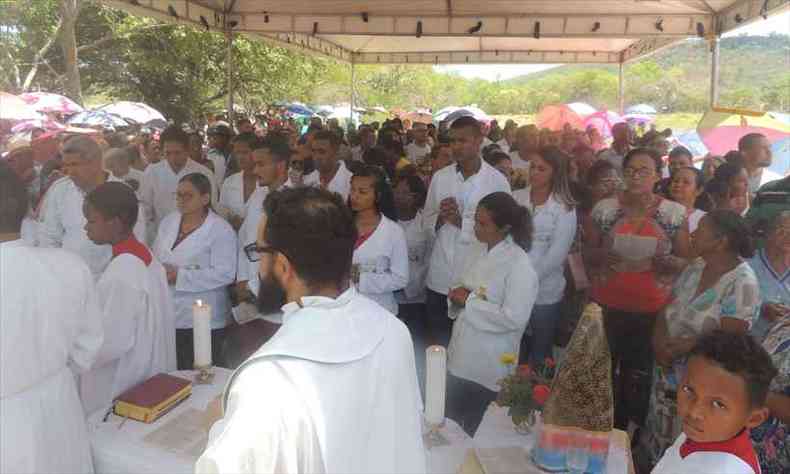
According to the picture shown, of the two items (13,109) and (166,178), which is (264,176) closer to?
(166,178)

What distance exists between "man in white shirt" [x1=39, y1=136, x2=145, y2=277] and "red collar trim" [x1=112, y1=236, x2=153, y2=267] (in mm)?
1070

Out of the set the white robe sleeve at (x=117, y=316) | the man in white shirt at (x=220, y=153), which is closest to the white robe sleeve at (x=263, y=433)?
the white robe sleeve at (x=117, y=316)

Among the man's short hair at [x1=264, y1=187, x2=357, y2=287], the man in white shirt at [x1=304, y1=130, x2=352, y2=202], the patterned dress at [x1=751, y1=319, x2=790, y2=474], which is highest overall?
the man in white shirt at [x1=304, y1=130, x2=352, y2=202]

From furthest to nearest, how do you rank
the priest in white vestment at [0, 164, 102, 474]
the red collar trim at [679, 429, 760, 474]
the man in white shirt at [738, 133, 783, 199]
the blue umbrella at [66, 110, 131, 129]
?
1. the blue umbrella at [66, 110, 131, 129]
2. the man in white shirt at [738, 133, 783, 199]
3. the priest in white vestment at [0, 164, 102, 474]
4. the red collar trim at [679, 429, 760, 474]

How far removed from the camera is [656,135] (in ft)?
24.8

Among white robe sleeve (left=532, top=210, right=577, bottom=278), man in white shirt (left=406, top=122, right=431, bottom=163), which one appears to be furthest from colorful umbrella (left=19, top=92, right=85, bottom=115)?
white robe sleeve (left=532, top=210, right=577, bottom=278)

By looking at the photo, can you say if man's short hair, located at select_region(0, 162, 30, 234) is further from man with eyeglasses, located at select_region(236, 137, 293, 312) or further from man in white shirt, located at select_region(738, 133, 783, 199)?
man in white shirt, located at select_region(738, 133, 783, 199)

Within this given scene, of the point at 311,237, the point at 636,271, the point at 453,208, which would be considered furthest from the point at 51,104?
the point at 311,237

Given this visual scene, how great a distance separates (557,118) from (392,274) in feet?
34.5

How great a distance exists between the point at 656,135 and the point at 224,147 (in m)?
4.92

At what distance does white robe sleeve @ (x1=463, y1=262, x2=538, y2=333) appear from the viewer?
291 cm

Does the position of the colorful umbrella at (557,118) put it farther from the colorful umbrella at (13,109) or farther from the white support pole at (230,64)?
the colorful umbrella at (13,109)

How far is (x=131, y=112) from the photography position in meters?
15.9

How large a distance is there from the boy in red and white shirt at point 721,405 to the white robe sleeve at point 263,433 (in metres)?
1.02
